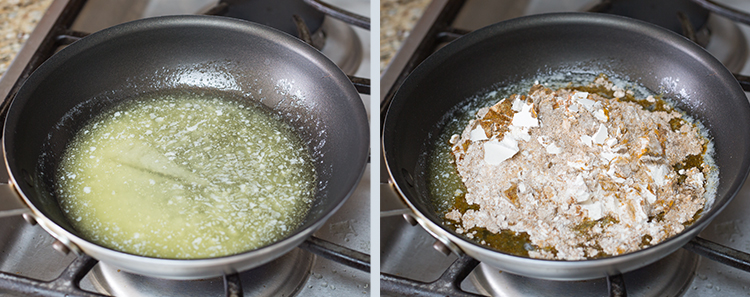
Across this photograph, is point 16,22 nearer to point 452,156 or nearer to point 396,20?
point 396,20

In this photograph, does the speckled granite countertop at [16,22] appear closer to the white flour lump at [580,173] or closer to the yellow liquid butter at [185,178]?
the yellow liquid butter at [185,178]

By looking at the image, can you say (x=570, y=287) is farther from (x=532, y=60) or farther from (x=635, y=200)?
(x=532, y=60)

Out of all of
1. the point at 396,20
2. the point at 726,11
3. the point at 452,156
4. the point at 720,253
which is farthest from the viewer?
the point at 396,20

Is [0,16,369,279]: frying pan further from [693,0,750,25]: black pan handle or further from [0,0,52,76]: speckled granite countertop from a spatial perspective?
[693,0,750,25]: black pan handle

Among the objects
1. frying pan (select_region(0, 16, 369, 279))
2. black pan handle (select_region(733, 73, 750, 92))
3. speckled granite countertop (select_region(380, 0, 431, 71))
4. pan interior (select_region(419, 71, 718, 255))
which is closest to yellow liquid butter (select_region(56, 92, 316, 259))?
frying pan (select_region(0, 16, 369, 279))

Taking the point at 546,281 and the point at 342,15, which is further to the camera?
the point at 342,15

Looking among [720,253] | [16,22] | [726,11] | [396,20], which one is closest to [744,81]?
[726,11]

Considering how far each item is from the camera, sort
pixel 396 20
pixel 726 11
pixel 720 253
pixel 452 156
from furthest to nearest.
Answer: pixel 396 20 → pixel 726 11 → pixel 452 156 → pixel 720 253

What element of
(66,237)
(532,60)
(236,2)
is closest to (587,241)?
(532,60)
